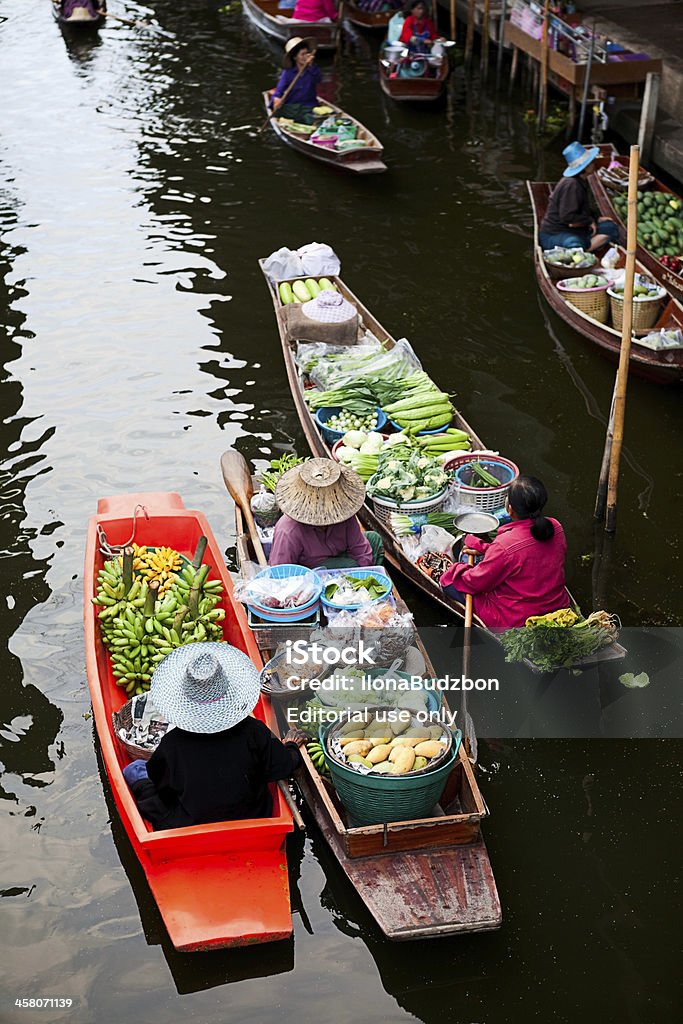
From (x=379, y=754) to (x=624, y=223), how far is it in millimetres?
8183

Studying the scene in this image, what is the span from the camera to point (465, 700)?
6426 mm

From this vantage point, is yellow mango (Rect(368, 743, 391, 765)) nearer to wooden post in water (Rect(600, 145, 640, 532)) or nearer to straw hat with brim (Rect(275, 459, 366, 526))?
straw hat with brim (Rect(275, 459, 366, 526))

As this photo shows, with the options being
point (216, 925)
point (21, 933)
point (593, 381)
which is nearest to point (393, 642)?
point (216, 925)

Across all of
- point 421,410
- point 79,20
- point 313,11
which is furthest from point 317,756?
point 79,20

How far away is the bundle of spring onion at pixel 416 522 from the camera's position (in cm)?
716

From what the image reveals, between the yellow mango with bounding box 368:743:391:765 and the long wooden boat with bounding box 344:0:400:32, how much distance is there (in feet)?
61.0

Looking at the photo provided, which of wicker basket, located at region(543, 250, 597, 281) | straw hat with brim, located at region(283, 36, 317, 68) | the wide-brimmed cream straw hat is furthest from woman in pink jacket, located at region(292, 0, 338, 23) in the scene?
the wide-brimmed cream straw hat

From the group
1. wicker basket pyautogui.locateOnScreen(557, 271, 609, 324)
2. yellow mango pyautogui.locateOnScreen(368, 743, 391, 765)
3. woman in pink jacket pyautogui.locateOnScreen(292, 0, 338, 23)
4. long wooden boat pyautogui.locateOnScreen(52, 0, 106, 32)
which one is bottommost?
yellow mango pyautogui.locateOnScreen(368, 743, 391, 765)

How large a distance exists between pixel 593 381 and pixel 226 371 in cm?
354

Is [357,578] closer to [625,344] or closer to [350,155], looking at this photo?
[625,344]

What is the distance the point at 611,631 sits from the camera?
5.96 meters

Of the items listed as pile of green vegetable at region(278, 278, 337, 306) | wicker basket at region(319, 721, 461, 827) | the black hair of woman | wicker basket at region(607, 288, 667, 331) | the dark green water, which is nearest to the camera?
wicker basket at region(319, 721, 461, 827)

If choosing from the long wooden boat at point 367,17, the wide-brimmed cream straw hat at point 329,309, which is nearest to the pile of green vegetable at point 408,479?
the wide-brimmed cream straw hat at point 329,309

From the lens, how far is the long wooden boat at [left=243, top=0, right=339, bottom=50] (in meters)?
19.1
